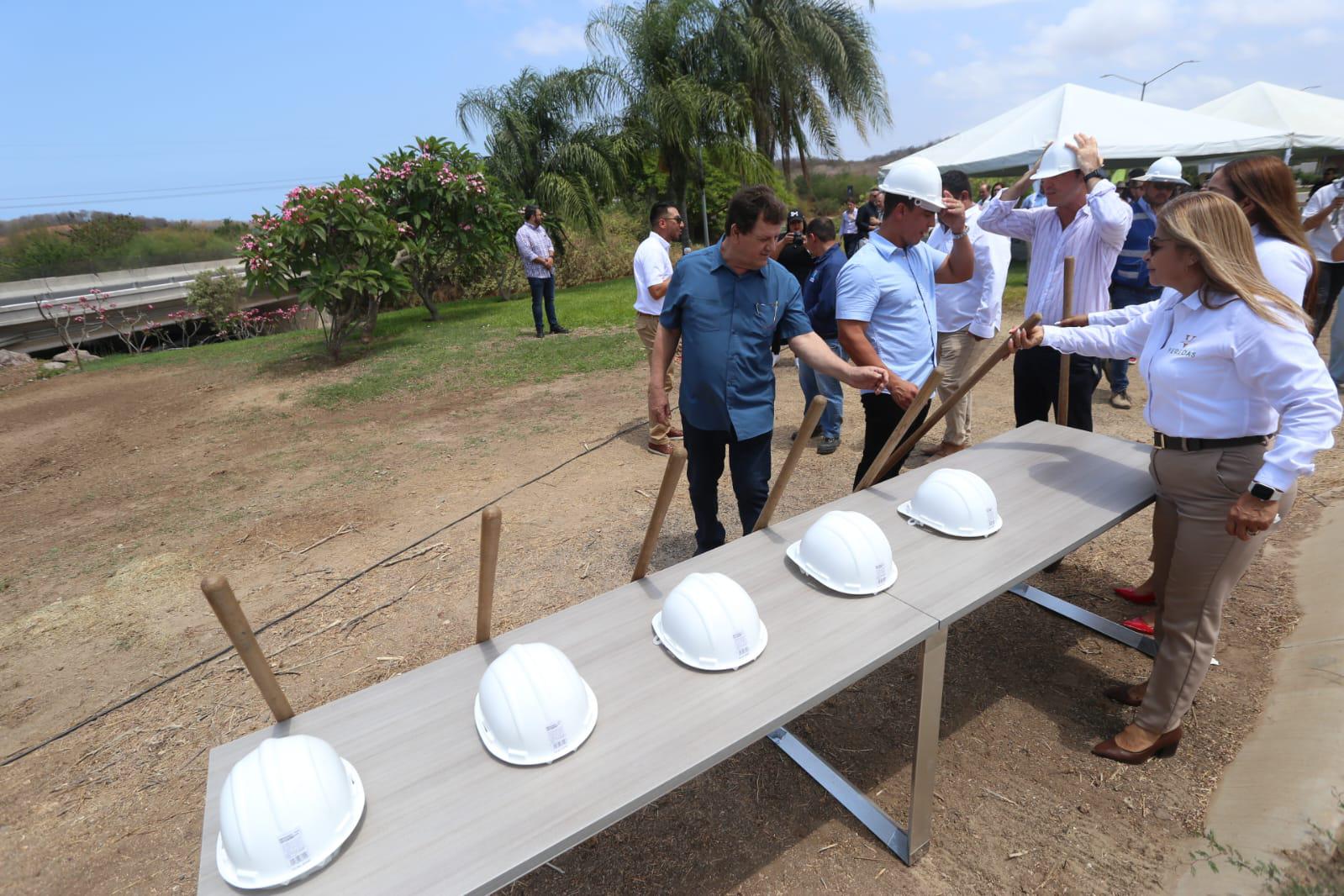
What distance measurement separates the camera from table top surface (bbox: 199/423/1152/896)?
53.5 inches

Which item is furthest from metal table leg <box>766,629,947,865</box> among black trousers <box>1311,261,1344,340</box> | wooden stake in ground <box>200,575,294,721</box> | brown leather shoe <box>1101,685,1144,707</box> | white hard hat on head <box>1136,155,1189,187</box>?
black trousers <box>1311,261,1344,340</box>

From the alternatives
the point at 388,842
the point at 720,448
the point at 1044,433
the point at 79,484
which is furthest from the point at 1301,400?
the point at 79,484

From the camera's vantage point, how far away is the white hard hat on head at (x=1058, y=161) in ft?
11.6

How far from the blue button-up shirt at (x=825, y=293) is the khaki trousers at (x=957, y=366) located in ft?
2.85

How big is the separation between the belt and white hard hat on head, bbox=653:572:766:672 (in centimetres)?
Result: 163

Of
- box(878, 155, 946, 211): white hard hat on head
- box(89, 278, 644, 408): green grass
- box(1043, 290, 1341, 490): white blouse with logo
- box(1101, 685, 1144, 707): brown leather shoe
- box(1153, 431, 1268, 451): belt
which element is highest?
box(878, 155, 946, 211): white hard hat on head

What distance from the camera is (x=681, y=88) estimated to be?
17875mm

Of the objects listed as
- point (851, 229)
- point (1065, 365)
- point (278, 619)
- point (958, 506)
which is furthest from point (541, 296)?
point (958, 506)

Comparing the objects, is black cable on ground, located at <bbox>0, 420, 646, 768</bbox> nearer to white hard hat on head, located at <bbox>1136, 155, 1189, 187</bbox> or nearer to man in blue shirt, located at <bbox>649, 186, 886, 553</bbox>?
man in blue shirt, located at <bbox>649, 186, 886, 553</bbox>

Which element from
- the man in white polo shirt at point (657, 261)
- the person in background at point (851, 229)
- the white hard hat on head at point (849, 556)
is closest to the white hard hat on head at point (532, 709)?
the white hard hat on head at point (849, 556)

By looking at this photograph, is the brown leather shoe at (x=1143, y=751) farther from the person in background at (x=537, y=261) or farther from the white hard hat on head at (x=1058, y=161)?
the person in background at (x=537, y=261)

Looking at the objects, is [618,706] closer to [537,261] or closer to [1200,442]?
[1200,442]

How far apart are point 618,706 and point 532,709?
0.25m

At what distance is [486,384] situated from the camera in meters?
8.74
